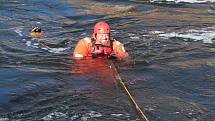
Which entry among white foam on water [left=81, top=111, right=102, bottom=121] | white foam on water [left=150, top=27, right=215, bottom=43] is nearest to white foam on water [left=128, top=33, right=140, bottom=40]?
white foam on water [left=150, top=27, right=215, bottom=43]

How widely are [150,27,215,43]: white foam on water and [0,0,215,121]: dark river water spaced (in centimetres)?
3

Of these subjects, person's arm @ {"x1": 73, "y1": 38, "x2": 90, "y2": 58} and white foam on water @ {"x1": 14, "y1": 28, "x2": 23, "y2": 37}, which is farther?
white foam on water @ {"x1": 14, "y1": 28, "x2": 23, "y2": 37}

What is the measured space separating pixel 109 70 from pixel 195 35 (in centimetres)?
553

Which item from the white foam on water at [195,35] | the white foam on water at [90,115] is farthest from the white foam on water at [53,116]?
the white foam on water at [195,35]

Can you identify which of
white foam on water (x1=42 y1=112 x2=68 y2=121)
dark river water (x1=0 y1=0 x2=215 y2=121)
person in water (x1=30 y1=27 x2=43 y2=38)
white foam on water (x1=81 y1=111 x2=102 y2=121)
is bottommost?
white foam on water (x1=81 y1=111 x2=102 y2=121)

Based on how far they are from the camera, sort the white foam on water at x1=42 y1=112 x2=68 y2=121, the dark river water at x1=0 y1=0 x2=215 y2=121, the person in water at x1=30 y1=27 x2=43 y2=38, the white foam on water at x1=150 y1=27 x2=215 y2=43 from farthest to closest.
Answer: the person in water at x1=30 y1=27 x2=43 y2=38 < the white foam on water at x1=150 y1=27 x2=215 y2=43 < the dark river water at x1=0 y1=0 x2=215 y2=121 < the white foam on water at x1=42 y1=112 x2=68 y2=121

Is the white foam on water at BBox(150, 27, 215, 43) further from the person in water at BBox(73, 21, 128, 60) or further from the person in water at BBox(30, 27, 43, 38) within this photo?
the person in water at BBox(73, 21, 128, 60)

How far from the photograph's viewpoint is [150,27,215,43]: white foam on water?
15.7 metres

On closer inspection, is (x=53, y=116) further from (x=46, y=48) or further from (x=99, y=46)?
(x=46, y=48)

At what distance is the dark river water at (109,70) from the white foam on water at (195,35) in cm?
3

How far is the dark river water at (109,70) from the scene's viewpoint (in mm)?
9234

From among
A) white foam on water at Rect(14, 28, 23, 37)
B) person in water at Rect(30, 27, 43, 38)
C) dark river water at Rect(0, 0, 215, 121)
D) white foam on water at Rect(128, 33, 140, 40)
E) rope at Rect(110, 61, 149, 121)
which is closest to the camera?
rope at Rect(110, 61, 149, 121)

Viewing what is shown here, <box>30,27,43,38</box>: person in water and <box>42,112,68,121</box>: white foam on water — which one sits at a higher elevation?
<box>30,27,43,38</box>: person in water

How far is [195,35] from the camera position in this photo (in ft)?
53.8
